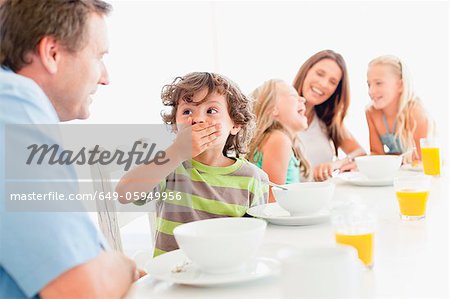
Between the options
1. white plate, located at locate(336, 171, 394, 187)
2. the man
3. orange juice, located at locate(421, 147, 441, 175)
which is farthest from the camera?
orange juice, located at locate(421, 147, 441, 175)

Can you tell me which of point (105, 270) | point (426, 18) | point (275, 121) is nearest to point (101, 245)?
point (105, 270)

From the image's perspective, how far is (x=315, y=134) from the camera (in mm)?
3053

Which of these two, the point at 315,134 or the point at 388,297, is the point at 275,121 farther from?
the point at 388,297

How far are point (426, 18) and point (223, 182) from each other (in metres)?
2.94

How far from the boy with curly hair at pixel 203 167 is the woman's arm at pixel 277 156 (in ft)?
1.61

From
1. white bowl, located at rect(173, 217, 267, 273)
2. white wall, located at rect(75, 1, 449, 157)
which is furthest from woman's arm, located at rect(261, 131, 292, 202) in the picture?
white wall, located at rect(75, 1, 449, 157)

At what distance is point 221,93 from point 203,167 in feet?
0.76

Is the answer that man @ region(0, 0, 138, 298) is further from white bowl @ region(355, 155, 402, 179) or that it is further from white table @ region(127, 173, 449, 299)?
white bowl @ region(355, 155, 402, 179)

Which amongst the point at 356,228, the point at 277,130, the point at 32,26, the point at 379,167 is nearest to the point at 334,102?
the point at 277,130

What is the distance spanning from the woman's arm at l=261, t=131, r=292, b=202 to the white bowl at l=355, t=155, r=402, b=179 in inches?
18.4

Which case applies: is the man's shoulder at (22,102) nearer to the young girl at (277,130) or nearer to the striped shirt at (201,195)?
the striped shirt at (201,195)

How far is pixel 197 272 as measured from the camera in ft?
3.11

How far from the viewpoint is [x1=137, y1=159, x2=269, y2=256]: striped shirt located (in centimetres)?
163

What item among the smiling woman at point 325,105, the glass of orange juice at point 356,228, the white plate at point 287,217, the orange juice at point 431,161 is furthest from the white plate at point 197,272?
the smiling woman at point 325,105
